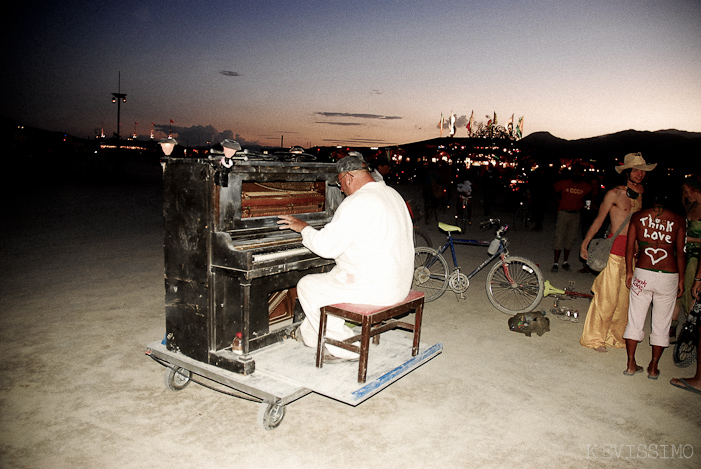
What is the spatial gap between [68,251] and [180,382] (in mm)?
6631

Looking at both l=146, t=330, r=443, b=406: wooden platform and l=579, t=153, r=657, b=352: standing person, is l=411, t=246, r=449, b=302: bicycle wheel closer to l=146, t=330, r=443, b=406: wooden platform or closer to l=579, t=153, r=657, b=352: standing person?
l=579, t=153, r=657, b=352: standing person

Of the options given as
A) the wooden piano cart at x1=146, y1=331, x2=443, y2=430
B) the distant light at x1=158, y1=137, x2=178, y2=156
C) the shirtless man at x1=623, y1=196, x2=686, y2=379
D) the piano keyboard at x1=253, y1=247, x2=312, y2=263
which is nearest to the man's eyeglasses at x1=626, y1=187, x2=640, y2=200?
the shirtless man at x1=623, y1=196, x2=686, y2=379

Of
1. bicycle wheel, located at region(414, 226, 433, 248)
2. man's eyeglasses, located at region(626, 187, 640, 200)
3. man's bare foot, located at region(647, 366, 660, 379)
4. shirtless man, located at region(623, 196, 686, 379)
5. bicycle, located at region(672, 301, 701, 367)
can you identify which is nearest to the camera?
shirtless man, located at region(623, 196, 686, 379)

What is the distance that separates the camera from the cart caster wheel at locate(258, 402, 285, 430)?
132 inches

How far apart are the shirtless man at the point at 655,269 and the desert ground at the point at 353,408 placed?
52 cm

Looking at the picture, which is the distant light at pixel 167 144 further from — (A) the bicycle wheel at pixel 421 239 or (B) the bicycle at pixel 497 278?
(A) the bicycle wheel at pixel 421 239

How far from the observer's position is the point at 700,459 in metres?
3.25

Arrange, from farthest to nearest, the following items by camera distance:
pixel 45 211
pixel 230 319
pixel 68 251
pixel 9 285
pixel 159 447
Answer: pixel 45 211, pixel 68 251, pixel 9 285, pixel 230 319, pixel 159 447

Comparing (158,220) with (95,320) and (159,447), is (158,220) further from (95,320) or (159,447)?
(159,447)

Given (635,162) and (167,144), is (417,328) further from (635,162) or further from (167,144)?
(635,162)

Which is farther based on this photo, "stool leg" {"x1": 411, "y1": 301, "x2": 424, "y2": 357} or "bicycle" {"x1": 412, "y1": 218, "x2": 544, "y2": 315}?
"bicycle" {"x1": 412, "y1": 218, "x2": 544, "y2": 315}

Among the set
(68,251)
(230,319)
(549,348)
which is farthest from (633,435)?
(68,251)

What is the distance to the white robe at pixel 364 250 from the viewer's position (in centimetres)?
362

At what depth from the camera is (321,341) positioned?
3.76 meters
